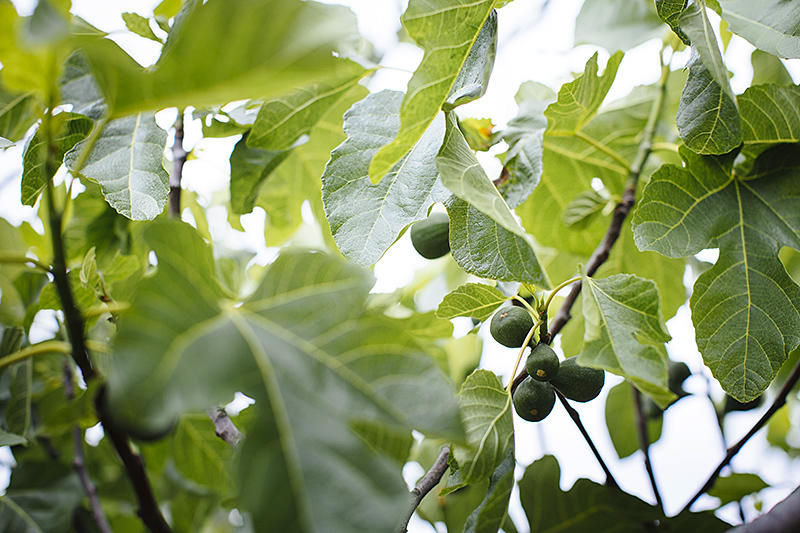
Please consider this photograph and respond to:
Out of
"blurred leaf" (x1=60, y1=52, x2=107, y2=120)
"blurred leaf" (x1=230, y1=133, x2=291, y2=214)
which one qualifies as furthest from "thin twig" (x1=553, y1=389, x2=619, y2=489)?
"blurred leaf" (x1=60, y1=52, x2=107, y2=120)

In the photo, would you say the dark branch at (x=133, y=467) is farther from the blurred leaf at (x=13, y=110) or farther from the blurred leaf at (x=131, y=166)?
the blurred leaf at (x=13, y=110)

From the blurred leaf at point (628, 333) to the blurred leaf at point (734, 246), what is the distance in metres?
0.22

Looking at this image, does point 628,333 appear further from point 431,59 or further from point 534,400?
point 431,59

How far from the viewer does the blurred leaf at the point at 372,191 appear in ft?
2.81

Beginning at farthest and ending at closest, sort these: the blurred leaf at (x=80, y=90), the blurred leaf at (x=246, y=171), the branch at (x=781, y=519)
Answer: the blurred leaf at (x=246, y=171), the blurred leaf at (x=80, y=90), the branch at (x=781, y=519)

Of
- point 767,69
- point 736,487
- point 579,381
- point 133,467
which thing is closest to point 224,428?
point 133,467

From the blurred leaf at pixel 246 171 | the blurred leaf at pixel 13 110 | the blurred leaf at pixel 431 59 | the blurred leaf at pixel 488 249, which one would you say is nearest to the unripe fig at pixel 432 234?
the blurred leaf at pixel 488 249

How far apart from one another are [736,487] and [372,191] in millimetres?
903

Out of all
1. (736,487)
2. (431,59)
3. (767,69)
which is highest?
(431,59)

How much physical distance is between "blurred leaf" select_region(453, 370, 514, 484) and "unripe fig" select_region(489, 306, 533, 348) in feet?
0.22

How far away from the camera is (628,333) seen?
0.70 m

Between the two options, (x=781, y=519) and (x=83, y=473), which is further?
(x=83, y=473)

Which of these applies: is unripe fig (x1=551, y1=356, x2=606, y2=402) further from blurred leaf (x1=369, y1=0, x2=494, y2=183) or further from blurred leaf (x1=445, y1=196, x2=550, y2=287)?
blurred leaf (x1=369, y1=0, x2=494, y2=183)

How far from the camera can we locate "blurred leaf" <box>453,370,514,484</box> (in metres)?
0.74
